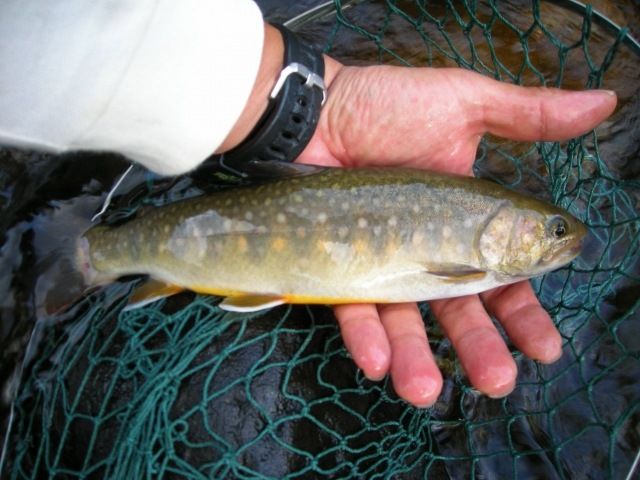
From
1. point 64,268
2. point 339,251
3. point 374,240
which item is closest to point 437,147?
point 374,240

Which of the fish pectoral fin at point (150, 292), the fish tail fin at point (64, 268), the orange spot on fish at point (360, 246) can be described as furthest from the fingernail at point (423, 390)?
the fish tail fin at point (64, 268)

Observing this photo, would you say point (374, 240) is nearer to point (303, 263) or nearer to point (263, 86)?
point (303, 263)

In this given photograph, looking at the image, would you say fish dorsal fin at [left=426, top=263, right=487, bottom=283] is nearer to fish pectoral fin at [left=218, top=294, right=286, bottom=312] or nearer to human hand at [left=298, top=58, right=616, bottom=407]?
human hand at [left=298, top=58, right=616, bottom=407]

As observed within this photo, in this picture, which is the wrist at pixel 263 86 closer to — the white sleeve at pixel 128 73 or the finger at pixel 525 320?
the white sleeve at pixel 128 73

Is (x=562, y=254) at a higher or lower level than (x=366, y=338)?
higher

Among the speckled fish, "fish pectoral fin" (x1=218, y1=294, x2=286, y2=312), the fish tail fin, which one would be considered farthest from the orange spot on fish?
the fish tail fin

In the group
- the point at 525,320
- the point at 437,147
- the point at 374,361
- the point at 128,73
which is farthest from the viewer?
the point at 437,147
